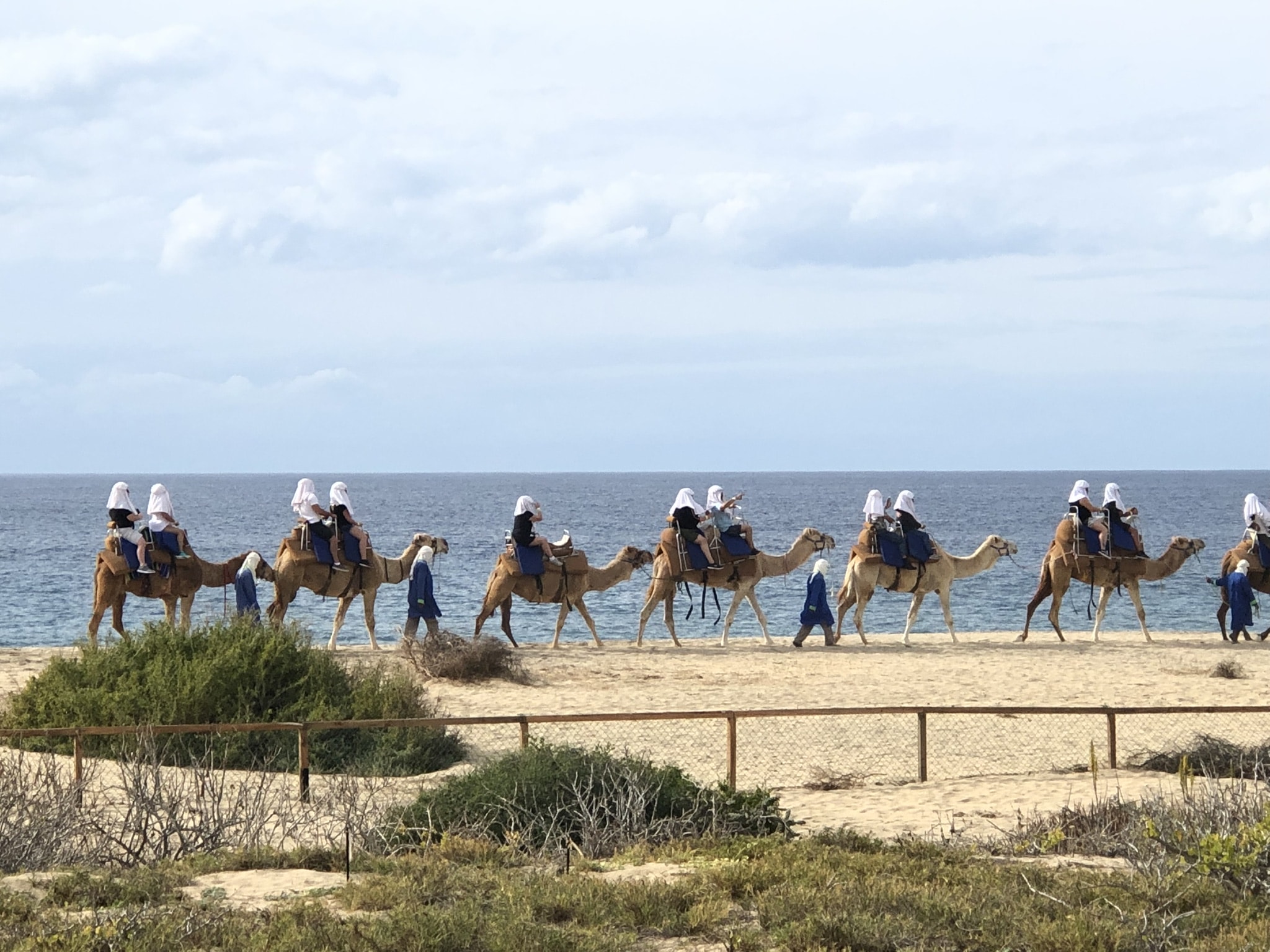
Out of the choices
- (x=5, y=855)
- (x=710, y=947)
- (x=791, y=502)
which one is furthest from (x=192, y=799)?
(x=791, y=502)

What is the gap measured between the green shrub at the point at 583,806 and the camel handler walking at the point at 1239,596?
1558 cm

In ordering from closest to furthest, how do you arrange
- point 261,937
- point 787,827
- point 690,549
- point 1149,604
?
point 261,937 → point 787,827 → point 690,549 → point 1149,604

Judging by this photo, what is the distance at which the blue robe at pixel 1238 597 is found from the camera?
926 inches

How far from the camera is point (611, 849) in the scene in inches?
363

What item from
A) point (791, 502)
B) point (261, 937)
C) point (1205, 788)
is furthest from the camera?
point (791, 502)

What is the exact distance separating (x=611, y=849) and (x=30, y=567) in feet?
161

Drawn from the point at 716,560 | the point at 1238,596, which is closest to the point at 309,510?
the point at 716,560

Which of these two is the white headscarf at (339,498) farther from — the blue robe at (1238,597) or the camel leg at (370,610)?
the blue robe at (1238,597)

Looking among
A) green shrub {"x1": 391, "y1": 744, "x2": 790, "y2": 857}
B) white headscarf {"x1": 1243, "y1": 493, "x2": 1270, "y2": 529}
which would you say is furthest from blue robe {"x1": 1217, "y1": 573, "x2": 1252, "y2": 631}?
green shrub {"x1": 391, "y1": 744, "x2": 790, "y2": 857}

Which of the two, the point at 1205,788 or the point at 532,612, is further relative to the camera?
the point at 532,612

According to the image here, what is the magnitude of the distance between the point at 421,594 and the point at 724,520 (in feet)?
16.3

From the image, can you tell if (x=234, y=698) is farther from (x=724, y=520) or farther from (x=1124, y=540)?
(x=1124, y=540)

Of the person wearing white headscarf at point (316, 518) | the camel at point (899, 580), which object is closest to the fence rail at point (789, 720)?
the person wearing white headscarf at point (316, 518)

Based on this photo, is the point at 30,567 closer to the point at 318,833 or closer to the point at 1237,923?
the point at 318,833
